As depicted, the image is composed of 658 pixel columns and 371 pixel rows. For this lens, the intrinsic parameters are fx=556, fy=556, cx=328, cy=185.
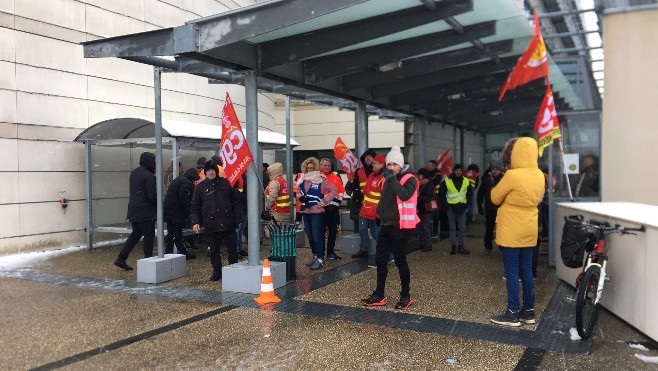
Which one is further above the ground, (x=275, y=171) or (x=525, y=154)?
(x=525, y=154)

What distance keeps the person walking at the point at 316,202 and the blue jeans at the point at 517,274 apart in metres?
3.42

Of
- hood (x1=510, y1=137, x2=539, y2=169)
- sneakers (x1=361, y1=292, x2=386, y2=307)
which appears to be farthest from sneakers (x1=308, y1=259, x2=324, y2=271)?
hood (x1=510, y1=137, x2=539, y2=169)

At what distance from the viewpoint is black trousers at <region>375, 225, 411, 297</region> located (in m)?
5.90

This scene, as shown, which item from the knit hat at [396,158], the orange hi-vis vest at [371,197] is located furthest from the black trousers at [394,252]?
the orange hi-vis vest at [371,197]

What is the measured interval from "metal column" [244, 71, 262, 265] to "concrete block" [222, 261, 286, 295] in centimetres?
23

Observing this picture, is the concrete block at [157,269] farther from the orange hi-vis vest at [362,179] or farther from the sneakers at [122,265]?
the orange hi-vis vest at [362,179]

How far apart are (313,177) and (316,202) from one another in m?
0.39

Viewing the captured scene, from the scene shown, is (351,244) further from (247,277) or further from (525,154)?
(525,154)

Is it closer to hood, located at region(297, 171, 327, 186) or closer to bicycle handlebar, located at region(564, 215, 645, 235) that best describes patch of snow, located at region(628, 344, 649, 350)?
bicycle handlebar, located at region(564, 215, 645, 235)

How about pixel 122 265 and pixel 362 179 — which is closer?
pixel 122 265

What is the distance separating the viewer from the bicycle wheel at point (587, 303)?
15.5ft

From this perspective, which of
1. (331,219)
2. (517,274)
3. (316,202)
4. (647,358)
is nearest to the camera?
(647,358)

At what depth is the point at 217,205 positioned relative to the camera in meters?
7.39

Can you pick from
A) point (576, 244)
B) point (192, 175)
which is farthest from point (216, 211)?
point (576, 244)
